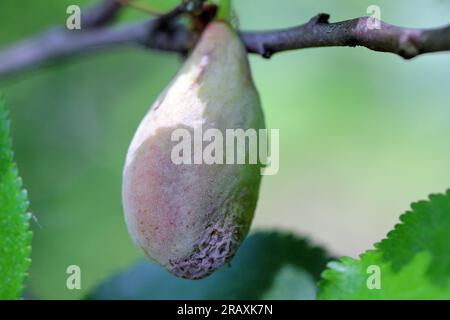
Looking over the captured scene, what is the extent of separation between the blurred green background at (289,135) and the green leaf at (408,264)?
51.3 inches

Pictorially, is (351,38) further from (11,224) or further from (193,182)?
(11,224)

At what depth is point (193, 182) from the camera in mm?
625

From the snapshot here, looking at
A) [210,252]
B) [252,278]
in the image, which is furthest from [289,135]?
[210,252]

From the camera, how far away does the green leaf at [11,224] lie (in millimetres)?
640

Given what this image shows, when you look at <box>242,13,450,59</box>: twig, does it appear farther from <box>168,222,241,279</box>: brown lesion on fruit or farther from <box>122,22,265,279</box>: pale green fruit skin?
<box>168,222,241,279</box>: brown lesion on fruit

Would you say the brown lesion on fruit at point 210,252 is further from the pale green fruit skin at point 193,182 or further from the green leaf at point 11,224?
the green leaf at point 11,224

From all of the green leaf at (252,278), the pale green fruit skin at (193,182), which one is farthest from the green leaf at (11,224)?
the green leaf at (252,278)

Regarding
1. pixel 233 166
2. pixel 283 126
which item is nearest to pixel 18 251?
pixel 233 166

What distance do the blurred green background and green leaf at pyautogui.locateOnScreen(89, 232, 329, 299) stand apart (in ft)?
3.14

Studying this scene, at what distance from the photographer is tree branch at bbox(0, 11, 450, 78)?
51 centimetres

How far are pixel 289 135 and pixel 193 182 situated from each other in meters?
1.38

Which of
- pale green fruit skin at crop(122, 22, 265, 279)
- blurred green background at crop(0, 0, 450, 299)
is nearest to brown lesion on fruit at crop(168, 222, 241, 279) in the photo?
pale green fruit skin at crop(122, 22, 265, 279)

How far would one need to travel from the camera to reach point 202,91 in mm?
675

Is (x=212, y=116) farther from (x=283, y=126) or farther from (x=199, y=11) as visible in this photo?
(x=283, y=126)
